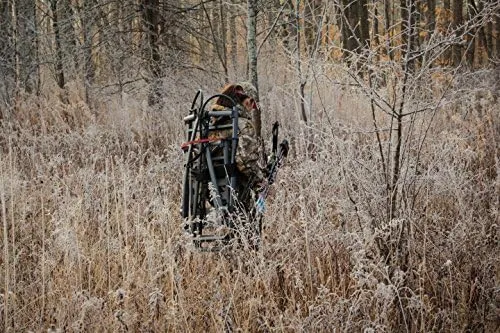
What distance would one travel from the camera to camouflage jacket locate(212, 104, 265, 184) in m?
3.23

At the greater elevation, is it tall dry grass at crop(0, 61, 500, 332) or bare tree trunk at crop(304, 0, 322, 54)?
bare tree trunk at crop(304, 0, 322, 54)

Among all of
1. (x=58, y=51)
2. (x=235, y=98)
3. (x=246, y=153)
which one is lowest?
(x=246, y=153)

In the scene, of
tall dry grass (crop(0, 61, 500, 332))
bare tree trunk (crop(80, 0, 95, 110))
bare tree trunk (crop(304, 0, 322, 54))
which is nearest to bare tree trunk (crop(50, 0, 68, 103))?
bare tree trunk (crop(80, 0, 95, 110))

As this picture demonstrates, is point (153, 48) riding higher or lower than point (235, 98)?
higher

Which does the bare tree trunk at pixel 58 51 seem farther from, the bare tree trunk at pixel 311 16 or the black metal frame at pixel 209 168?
the black metal frame at pixel 209 168

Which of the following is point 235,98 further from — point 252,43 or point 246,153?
point 252,43

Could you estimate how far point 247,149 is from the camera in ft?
10.7

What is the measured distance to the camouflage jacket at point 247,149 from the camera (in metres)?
3.23

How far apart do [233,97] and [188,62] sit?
4.86 m

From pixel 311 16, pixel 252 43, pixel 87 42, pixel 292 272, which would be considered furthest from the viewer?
pixel 87 42

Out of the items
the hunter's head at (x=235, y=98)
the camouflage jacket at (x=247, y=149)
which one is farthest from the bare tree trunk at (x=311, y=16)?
the camouflage jacket at (x=247, y=149)

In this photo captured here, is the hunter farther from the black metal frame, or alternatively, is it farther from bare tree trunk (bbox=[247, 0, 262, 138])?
bare tree trunk (bbox=[247, 0, 262, 138])

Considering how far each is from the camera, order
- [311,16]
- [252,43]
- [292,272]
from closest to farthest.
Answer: [292,272]
[252,43]
[311,16]

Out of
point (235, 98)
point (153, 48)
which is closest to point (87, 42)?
point (153, 48)
